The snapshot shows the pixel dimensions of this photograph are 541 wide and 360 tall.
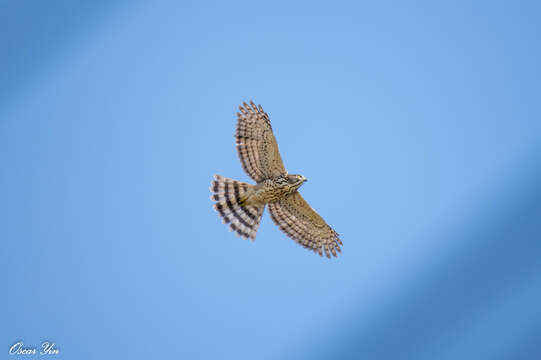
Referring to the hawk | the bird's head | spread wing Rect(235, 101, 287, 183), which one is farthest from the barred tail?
the bird's head

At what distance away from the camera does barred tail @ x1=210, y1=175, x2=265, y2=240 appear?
31.2 feet

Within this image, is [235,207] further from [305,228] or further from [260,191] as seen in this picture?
[305,228]

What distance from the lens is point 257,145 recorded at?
9.38 metres

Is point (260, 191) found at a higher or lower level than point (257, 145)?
lower

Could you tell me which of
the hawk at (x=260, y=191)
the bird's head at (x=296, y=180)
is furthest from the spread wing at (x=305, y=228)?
the bird's head at (x=296, y=180)

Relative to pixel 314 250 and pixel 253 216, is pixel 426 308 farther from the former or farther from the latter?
pixel 253 216

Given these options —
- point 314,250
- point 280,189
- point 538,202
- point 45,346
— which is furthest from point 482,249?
point 45,346

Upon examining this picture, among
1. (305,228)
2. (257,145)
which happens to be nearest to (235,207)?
(257,145)

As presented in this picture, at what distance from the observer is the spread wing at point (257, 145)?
9289mm

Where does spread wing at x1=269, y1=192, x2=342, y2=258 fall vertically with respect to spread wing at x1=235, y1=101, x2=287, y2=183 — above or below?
below

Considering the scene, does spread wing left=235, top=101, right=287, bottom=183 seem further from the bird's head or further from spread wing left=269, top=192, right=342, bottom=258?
spread wing left=269, top=192, right=342, bottom=258

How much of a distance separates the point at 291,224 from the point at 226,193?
1313 millimetres

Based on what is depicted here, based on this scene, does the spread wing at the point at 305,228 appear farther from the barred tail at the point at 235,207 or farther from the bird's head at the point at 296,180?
the bird's head at the point at 296,180

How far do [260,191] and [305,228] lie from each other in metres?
1.17
